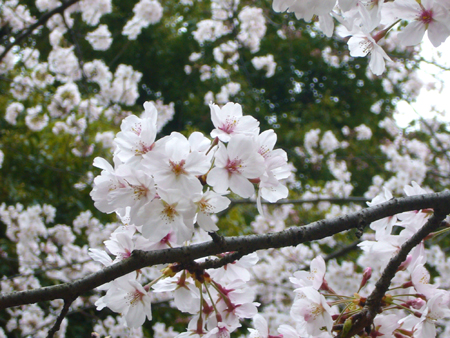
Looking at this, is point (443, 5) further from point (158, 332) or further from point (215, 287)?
point (158, 332)

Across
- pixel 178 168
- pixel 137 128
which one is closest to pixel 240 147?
pixel 178 168

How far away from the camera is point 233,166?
2.81ft

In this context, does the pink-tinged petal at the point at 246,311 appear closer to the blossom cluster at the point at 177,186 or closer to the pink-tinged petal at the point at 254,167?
the blossom cluster at the point at 177,186

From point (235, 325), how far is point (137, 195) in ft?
1.44

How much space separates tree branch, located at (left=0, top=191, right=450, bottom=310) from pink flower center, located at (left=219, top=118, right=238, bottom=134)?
25 centimetres

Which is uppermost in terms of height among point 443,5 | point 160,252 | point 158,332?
point 443,5

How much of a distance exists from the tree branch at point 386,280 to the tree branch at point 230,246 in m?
0.03

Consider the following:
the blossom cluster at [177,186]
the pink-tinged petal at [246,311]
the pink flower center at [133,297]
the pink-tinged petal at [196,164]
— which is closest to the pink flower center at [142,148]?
the blossom cluster at [177,186]

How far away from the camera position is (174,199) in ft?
2.65

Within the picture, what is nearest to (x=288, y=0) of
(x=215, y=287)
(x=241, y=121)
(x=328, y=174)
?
(x=241, y=121)

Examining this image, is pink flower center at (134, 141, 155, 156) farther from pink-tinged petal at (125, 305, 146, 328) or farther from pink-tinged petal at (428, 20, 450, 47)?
pink-tinged petal at (428, 20, 450, 47)

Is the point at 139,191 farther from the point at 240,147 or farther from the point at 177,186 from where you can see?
the point at 240,147

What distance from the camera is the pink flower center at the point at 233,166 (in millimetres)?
856

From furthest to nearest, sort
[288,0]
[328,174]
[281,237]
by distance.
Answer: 1. [328,174]
2. [281,237]
3. [288,0]
